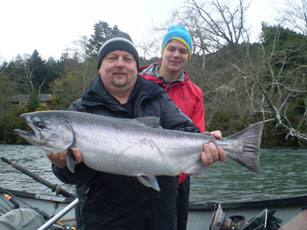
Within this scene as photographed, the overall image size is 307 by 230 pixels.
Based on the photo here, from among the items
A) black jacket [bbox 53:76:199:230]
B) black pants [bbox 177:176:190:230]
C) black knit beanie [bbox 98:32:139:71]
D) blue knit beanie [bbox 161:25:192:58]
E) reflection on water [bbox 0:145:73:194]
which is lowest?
reflection on water [bbox 0:145:73:194]

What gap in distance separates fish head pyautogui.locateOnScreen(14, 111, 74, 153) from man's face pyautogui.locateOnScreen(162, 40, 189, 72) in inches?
69.6

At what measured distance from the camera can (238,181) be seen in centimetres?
1403

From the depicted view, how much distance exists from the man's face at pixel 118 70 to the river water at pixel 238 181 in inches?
296

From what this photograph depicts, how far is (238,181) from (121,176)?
1229 centimetres

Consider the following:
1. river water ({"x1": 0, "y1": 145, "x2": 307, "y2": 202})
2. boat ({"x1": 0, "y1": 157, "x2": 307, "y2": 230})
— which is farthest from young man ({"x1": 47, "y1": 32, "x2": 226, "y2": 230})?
river water ({"x1": 0, "y1": 145, "x2": 307, "y2": 202})

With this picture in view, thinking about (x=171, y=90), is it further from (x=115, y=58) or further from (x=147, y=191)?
(x=147, y=191)

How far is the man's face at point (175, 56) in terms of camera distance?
396cm

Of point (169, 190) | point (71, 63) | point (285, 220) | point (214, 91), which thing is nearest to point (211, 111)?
point (214, 91)

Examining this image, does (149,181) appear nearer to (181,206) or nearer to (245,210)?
(181,206)

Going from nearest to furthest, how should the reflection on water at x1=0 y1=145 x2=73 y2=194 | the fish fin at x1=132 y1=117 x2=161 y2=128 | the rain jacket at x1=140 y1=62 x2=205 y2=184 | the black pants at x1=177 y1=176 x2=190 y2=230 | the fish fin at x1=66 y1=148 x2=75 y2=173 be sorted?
the fish fin at x1=66 y1=148 x2=75 y2=173
the fish fin at x1=132 y1=117 x2=161 y2=128
the black pants at x1=177 y1=176 x2=190 y2=230
the rain jacket at x1=140 y1=62 x2=205 y2=184
the reflection on water at x1=0 y1=145 x2=73 y2=194

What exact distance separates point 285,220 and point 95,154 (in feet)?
13.4

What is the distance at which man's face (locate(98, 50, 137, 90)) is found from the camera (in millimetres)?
2871

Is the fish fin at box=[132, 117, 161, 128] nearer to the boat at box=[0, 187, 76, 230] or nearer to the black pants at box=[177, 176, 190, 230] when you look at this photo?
the black pants at box=[177, 176, 190, 230]

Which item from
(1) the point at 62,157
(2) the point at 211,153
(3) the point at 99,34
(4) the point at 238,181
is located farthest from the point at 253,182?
(3) the point at 99,34
